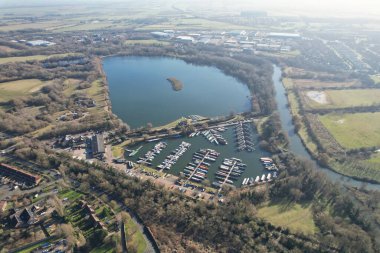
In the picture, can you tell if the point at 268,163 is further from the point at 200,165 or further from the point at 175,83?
the point at 175,83

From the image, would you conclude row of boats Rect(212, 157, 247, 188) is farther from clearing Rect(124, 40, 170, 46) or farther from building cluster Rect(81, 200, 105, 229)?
clearing Rect(124, 40, 170, 46)

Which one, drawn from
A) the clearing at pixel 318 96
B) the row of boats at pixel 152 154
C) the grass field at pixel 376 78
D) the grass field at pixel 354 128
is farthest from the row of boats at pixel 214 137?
the grass field at pixel 376 78

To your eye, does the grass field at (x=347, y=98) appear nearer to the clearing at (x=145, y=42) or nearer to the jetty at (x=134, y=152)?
the jetty at (x=134, y=152)

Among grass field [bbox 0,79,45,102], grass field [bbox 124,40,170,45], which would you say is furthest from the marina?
grass field [bbox 124,40,170,45]

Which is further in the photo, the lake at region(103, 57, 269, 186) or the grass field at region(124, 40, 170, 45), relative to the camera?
the grass field at region(124, 40, 170, 45)

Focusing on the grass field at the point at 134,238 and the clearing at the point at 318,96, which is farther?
the clearing at the point at 318,96

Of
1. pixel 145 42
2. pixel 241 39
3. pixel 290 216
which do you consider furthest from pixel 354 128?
pixel 145 42
